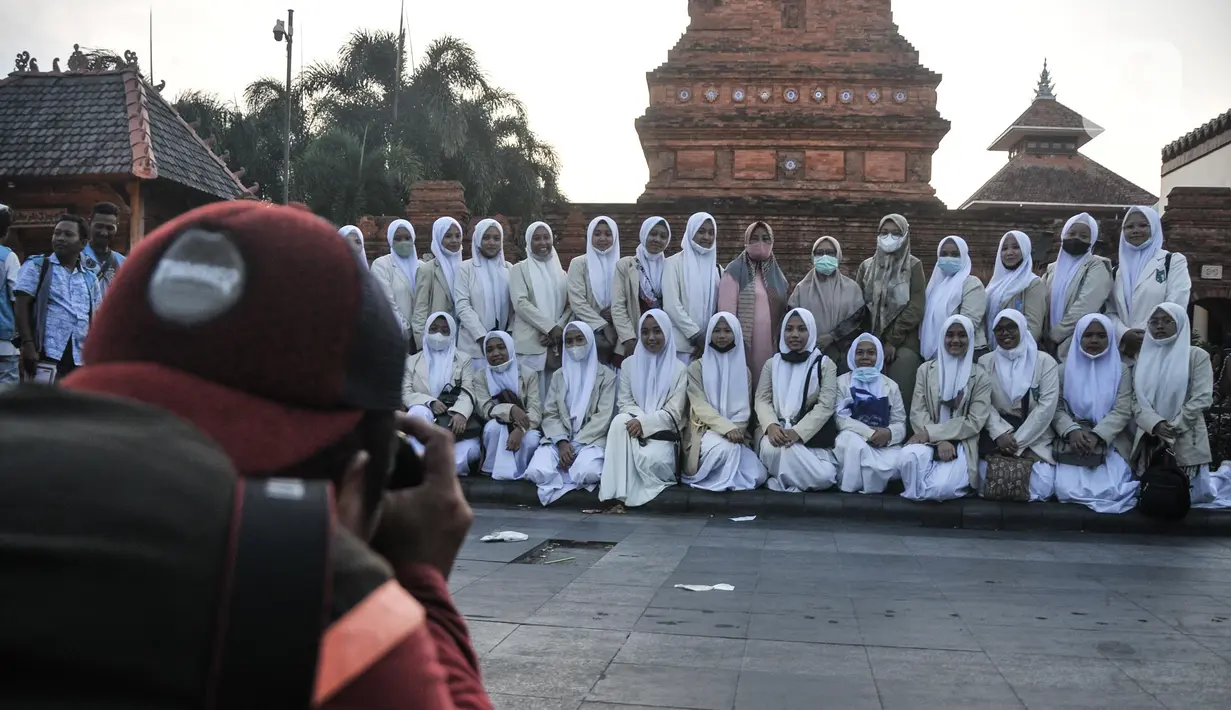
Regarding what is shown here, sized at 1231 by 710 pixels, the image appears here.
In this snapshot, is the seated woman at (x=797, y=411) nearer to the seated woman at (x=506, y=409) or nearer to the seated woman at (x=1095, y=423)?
the seated woman at (x=1095, y=423)

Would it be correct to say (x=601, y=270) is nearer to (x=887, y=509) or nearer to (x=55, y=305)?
(x=887, y=509)

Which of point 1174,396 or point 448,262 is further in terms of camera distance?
point 448,262

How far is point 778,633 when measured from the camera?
4555 mm

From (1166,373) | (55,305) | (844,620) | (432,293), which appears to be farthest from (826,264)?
(55,305)

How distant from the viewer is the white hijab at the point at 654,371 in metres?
9.15

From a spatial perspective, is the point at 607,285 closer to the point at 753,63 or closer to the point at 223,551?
the point at 223,551

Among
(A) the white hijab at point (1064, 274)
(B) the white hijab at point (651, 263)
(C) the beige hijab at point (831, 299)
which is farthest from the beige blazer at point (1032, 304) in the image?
(B) the white hijab at point (651, 263)

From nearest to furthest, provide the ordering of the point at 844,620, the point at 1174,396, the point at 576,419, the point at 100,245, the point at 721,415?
the point at 844,620
the point at 100,245
the point at 1174,396
the point at 721,415
the point at 576,419

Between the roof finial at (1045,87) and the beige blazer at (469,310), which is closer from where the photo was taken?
the beige blazer at (469,310)

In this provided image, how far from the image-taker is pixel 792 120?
22828mm

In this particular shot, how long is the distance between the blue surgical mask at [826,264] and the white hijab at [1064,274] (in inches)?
73.7

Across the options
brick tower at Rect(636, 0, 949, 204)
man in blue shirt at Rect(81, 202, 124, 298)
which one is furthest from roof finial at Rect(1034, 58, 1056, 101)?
man in blue shirt at Rect(81, 202, 124, 298)

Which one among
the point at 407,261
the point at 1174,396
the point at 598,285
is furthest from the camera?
the point at 407,261

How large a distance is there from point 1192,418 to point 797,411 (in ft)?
9.62
